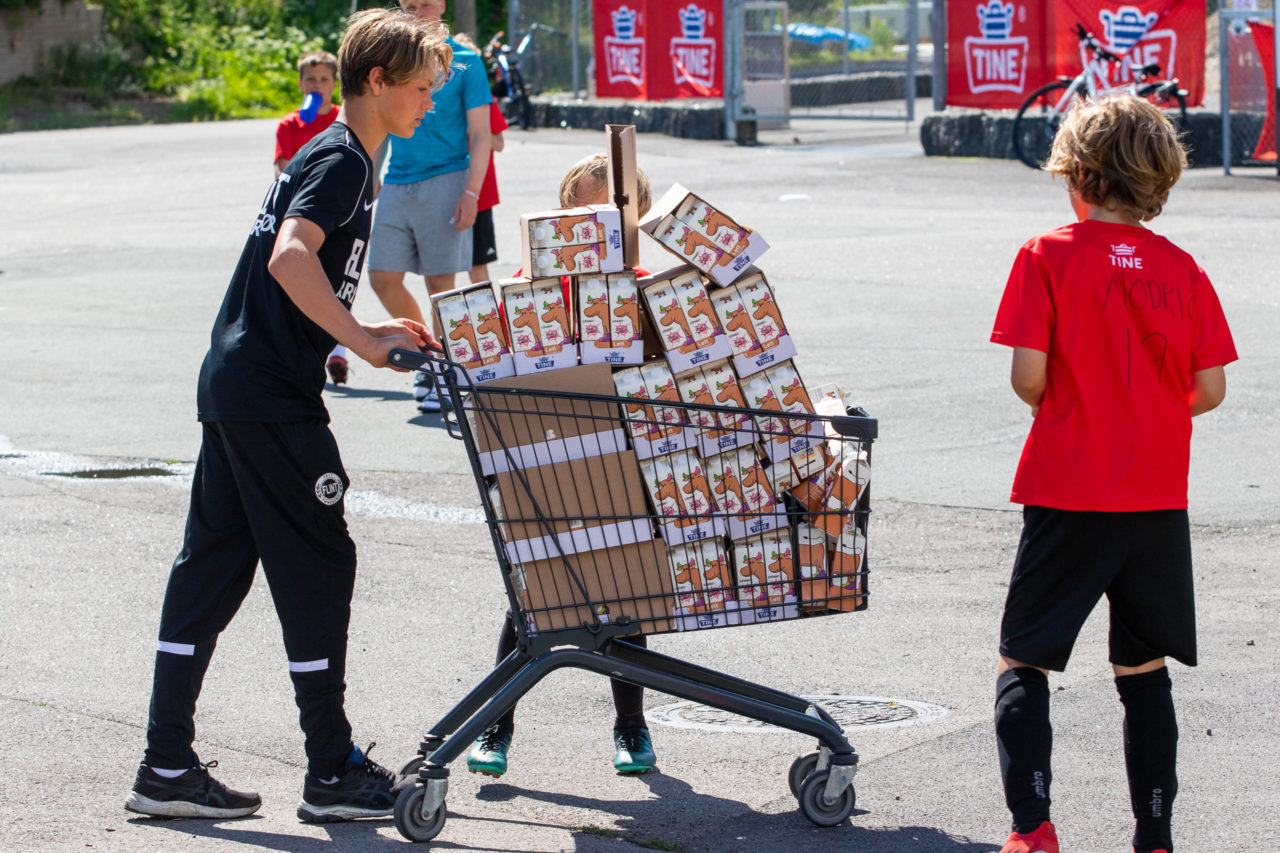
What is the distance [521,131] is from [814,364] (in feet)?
59.6

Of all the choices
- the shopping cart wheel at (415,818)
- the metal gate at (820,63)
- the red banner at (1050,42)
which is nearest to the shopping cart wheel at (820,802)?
the shopping cart wheel at (415,818)

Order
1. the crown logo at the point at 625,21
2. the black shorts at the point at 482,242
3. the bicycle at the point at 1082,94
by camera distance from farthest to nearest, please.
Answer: the crown logo at the point at 625,21 < the bicycle at the point at 1082,94 < the black shorts at the point at 482,242

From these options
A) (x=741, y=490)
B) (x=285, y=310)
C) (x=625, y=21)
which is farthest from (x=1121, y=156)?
(x=625, y=21)

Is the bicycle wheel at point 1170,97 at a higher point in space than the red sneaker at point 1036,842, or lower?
higher

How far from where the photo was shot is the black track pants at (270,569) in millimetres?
3828

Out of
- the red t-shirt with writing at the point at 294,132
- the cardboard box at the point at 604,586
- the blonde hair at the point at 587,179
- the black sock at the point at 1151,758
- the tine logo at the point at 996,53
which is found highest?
the tine logo at the point at 996,53

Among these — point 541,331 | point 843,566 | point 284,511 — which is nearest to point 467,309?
point 541,331

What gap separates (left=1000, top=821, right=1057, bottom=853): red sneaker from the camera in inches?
137

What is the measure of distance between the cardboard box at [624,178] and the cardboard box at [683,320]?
0.49 ft

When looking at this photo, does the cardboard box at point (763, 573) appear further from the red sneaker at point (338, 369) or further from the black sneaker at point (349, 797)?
the red sneaker at point (338, 369)

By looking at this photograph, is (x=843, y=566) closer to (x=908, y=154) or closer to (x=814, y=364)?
(x=814, y=364)

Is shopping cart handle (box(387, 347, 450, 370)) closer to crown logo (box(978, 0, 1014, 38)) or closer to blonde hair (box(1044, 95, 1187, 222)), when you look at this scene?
blonde hair (box(1044, 95, 1187, 222))

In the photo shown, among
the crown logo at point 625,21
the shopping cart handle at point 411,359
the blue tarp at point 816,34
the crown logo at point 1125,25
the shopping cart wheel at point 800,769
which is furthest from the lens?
the blue tarp at point 816,34

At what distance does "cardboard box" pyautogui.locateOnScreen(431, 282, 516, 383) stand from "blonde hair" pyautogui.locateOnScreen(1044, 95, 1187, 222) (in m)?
1.36
